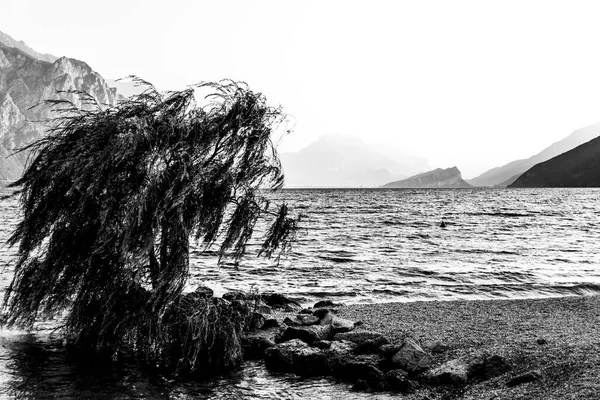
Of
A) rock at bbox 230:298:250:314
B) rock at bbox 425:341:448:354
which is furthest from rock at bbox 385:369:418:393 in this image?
rock at bbox 230:298:250:314

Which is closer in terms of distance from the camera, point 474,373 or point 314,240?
point 474,373

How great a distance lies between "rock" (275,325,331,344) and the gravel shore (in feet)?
6.52

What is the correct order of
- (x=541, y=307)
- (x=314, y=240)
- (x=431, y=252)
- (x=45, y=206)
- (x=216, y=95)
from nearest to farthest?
(x=45, y=206)
(x=216, y=95)
(x=541, y=307)
(x=431, y=252)
(x=314, y=240)

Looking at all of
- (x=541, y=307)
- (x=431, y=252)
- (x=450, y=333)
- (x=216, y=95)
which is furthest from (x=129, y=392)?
(x=431, y=252)

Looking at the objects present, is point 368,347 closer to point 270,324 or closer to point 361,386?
point 361,386

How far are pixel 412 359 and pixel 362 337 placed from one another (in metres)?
2.24

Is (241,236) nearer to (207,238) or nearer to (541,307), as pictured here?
(207,238)

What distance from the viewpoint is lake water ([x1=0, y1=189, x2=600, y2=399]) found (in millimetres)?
11812

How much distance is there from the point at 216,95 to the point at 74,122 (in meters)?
4.20

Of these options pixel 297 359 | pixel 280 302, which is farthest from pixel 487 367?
pixel 280 302

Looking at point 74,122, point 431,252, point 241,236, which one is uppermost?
point 74,122

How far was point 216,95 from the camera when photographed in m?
14.3

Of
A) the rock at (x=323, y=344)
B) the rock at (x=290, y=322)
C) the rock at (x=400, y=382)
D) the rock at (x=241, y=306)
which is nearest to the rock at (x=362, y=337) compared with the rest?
the rock at (x=323, y=344)

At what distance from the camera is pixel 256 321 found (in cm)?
1683
